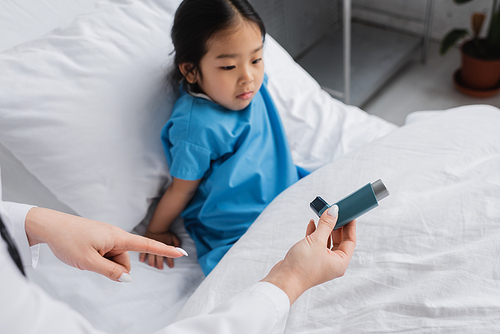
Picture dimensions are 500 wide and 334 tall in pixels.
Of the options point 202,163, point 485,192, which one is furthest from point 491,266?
point 202,163

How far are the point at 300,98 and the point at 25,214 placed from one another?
758mm

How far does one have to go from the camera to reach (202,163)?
829 millimetres

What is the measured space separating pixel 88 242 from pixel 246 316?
263 millimetres

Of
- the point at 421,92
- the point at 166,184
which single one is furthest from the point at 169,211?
the point at 421,92

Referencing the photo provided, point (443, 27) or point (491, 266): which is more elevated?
point (491, 266)

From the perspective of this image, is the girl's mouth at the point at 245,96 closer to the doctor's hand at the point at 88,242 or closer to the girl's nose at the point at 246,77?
the girl's nose at the point at 246,77

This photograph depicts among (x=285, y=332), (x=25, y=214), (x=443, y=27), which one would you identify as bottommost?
(x=443, y=27)

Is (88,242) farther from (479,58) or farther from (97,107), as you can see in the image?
(479,58)

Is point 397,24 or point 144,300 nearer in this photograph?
point 144,300

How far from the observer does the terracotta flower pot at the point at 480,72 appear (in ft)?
5.72

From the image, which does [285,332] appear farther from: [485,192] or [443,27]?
[443,27]

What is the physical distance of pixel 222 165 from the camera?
865mm

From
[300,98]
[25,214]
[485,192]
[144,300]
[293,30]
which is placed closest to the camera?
→ [25,214]

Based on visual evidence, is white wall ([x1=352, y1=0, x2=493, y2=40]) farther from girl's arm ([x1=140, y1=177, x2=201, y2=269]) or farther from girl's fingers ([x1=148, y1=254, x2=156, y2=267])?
girl's fingers ([x1=148, y1=254, x2=156, y2=267])
